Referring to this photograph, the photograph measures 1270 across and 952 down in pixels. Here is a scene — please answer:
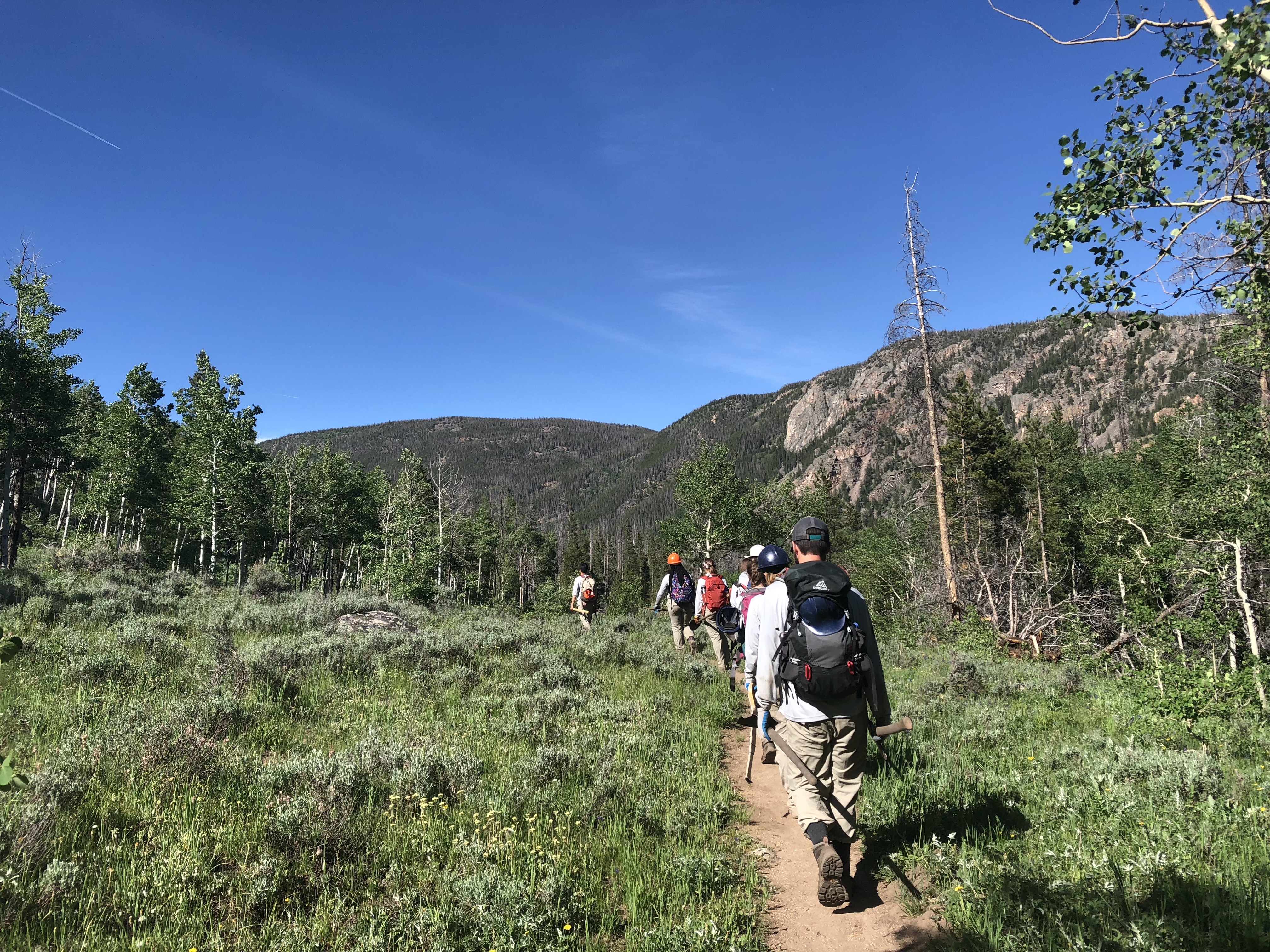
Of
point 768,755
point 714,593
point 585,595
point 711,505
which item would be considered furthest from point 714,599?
point 711,505

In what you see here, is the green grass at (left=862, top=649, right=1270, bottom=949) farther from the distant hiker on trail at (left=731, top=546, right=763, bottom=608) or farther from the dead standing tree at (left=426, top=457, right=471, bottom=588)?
the dead standing tree at (left=426, top=457, right=471, bottom=588)

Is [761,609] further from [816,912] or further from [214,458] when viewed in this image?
[214,458]

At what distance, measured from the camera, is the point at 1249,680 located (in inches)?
274

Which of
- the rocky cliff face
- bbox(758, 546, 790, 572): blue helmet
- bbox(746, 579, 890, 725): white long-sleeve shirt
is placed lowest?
bbox(746, 579, 890, 725): white long-sleeve shirt

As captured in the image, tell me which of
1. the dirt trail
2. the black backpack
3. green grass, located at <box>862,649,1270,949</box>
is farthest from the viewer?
the black backpack

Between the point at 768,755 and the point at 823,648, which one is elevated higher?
the point at 823,648

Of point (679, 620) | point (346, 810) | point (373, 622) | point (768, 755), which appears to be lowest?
point (768, 755)

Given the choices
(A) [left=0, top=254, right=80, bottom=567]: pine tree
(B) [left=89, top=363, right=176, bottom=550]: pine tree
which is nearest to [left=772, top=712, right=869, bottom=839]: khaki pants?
(A) [left=0, top=254, right=80, bottom=567]: pine tree

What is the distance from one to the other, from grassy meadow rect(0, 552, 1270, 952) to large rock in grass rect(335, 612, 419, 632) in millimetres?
3036

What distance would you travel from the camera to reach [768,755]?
23.5 ft

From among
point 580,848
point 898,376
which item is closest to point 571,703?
point 580,848

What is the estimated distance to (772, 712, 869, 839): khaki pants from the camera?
429 cm

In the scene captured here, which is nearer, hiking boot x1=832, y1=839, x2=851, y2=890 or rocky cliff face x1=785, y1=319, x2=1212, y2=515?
hiking boot x1=832, y1=839, x2=851, y2=890

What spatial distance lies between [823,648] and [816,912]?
5.79 feet
